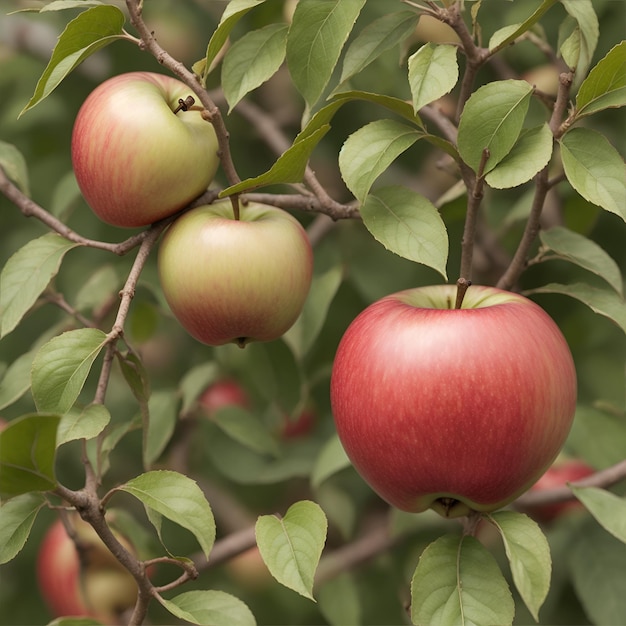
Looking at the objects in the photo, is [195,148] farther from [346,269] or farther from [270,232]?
[346,269]

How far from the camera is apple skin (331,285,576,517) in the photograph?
537 mm

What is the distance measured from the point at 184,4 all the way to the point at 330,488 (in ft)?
2.20

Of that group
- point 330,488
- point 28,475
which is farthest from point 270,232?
point 330,488

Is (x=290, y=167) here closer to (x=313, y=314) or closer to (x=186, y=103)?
(x=186, y=103)

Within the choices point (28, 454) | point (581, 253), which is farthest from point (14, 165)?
point (581, 253)

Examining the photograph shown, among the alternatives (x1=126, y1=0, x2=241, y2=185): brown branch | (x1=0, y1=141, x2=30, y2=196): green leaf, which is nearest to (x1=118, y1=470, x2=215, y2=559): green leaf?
(x1=126, y1=0, x2=241, y2=185): brown branch

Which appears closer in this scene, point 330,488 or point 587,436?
point 587,436

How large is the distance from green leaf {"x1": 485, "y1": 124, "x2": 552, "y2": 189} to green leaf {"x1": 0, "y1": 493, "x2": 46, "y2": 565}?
0.34 metres

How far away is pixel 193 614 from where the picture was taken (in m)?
0.59

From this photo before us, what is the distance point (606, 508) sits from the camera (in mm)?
690

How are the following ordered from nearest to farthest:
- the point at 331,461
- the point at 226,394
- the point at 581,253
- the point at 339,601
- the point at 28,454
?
the point at 28,454
the point at 581,253
the point at 331,461
the point at 339,601
the point at 226,394

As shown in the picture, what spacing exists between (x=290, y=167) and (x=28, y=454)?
23 centimetres

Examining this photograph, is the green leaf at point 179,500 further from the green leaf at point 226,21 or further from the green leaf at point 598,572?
the green leaf at point 598,572

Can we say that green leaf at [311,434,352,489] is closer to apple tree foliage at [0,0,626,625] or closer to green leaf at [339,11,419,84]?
apple tree foliage at [0,0,626,625]
